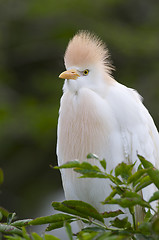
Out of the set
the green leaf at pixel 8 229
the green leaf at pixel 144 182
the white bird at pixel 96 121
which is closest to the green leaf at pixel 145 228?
the green leaf at pixel 144 182

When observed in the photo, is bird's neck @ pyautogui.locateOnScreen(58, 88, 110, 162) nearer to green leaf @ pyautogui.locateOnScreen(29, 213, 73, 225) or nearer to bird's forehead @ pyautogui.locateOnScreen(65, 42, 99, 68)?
bird's forehead @ pyautogui.locateOnScreen(65, 42, 99, 68)

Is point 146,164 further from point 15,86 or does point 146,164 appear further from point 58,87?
Result: point 15,86

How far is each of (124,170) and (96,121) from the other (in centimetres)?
109

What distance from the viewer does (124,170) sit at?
48.8 inches

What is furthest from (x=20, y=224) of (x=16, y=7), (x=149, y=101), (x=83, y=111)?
(x=16, y=7)

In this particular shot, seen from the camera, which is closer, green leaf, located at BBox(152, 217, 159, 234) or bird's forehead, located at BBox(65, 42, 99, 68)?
green leaf, located at BBox(152, 217, 159, 234)

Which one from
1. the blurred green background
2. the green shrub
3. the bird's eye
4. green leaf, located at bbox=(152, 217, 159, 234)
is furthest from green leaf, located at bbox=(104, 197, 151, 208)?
the blurred green background

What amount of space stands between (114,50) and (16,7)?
2839 mm

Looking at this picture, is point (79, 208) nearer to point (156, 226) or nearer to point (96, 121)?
point (156, 226)

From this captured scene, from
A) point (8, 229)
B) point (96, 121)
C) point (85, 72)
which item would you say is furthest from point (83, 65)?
point (8, 229)

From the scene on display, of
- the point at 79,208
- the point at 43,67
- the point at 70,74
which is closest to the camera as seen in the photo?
the point at 79,208

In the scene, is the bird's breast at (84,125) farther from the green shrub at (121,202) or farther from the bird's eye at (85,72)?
the green shrub at (121,202)

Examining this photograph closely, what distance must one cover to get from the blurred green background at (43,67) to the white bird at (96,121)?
3657 millimetres

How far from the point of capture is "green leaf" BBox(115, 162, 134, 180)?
4.03ft
